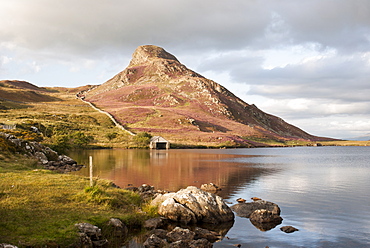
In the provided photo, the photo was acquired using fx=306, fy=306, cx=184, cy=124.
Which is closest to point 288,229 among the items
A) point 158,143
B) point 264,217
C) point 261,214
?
point 264,217

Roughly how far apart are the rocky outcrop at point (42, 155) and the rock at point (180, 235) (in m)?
25.2

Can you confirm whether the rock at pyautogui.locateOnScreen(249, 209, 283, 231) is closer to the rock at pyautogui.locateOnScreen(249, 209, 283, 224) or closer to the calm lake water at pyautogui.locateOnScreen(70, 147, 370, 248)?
the rock at pyautogui.locateOnScreen(249, 209, 283, 224)

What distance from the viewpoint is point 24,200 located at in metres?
17.6

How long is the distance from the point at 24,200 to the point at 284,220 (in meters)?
16.8

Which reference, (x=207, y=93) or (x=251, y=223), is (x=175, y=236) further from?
(x=207, y=93)

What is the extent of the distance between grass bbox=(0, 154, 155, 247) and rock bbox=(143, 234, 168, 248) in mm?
2673

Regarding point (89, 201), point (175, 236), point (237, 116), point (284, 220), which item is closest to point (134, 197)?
point (89, 201)

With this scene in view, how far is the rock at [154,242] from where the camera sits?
1542 centimetres

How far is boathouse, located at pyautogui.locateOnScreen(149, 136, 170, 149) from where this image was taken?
340 ft

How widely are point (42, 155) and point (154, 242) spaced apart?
33.3 metres

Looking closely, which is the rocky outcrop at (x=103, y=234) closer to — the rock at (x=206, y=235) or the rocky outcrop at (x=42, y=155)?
the rock at (x=206, y=235)

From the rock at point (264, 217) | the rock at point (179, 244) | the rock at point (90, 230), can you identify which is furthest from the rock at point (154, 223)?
the rock at point (264, 217)

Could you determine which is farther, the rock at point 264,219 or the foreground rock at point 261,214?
the foreground rock at point 261,214

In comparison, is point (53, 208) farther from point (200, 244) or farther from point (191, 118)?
point (191, 118)
